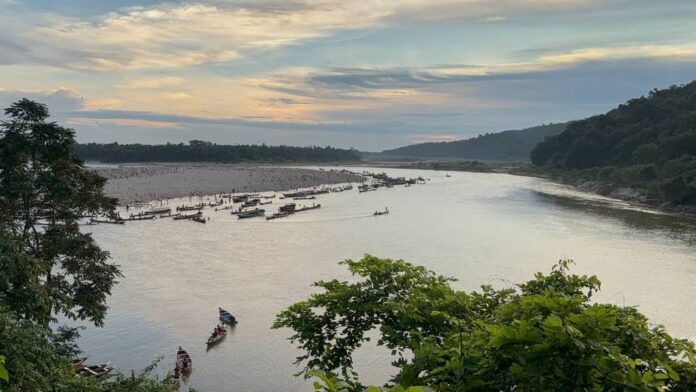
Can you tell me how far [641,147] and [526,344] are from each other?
93178mm

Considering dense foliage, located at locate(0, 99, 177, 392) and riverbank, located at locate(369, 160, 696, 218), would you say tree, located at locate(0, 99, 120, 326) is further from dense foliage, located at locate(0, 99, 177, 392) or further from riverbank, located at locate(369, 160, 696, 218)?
riverbank, located at locate(369, 160, 696, 218)

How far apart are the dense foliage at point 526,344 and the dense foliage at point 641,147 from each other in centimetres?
6554

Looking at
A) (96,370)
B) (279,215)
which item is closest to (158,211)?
(279,215)

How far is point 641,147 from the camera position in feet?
281

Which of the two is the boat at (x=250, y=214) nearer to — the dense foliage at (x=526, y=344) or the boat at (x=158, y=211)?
the boat at (x=158, y=211)

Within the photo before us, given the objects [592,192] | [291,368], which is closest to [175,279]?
[291,368]

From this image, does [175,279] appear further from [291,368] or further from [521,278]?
[521,278]

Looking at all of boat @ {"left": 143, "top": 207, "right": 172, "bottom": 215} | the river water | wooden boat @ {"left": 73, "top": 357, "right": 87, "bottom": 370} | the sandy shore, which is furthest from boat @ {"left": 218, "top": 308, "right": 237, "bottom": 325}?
the sandy shore

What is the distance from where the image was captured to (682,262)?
123 ft

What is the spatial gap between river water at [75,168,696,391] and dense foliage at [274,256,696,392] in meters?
3.99

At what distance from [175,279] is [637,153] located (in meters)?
81.7

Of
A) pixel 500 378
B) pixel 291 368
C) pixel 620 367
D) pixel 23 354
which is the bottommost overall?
pixel 291 368

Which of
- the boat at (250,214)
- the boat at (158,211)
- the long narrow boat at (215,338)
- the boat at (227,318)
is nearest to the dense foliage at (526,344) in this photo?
the long narrow boat at (215,338)

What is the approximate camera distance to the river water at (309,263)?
22.3 metres
